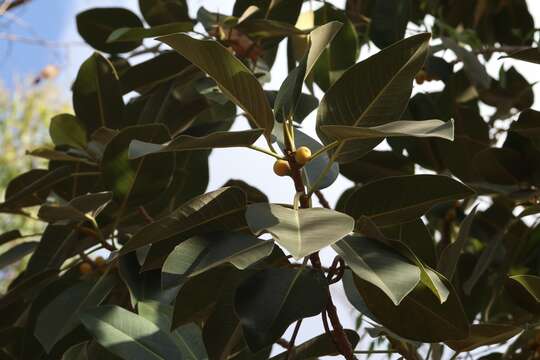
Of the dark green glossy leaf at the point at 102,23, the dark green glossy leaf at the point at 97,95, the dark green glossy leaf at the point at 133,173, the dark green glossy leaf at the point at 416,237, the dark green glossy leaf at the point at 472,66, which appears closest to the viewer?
the dark green glossy leaf at the point at 416,237

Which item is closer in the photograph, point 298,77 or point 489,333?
point 298,77

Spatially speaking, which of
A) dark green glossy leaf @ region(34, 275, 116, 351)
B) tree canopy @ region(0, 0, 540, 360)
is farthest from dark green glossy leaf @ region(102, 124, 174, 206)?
dark green glossy leaf @ region(34, 275, 116, 351)

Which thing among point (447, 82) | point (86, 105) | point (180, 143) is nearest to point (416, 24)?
point (447, 82)

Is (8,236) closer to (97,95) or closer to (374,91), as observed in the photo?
(97,95)

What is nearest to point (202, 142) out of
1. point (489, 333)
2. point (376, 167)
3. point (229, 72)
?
point (229, 72)

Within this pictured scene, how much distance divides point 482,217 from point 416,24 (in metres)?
0.44

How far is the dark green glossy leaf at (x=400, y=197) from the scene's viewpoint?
A: 0.78m

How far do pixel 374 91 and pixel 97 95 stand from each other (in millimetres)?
534

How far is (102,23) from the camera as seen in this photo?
4.59 ft

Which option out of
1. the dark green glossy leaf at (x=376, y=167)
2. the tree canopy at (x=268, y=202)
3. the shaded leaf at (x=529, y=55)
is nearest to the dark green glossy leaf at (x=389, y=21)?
the tree canopy at (x=268, y=202)

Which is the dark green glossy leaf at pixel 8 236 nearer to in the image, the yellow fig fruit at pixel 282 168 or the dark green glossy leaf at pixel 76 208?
the dark green glossy leaf at pixel 76 208

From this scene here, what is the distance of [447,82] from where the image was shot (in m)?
1.36

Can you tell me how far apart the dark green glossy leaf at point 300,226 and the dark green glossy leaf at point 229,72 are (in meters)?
0.10

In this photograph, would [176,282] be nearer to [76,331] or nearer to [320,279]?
[320,279]
